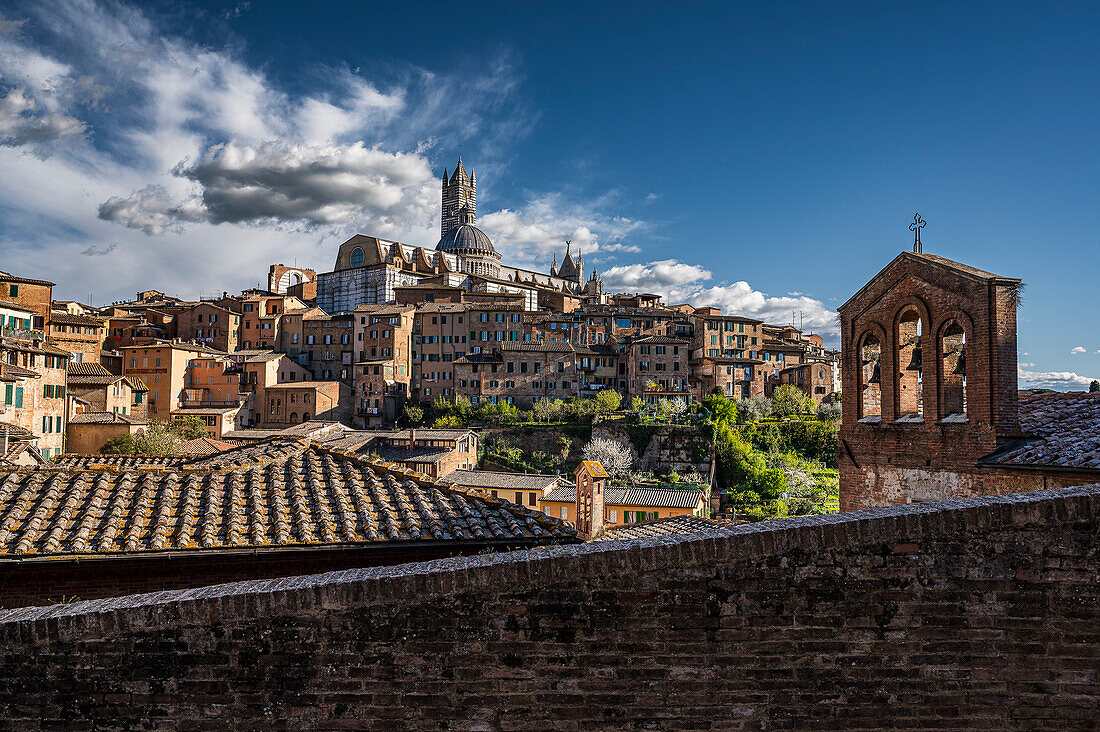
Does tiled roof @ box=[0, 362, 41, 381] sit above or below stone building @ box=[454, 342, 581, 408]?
below

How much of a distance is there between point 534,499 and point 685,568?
3945cm

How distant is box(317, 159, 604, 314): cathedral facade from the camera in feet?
330

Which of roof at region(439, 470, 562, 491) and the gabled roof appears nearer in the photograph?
the gabled roof

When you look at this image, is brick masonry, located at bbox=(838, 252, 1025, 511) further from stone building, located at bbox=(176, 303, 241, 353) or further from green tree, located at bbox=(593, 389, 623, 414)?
stone building, located at bbox=(176, 303, 241, 353)

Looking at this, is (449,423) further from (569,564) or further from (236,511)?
(569,564)

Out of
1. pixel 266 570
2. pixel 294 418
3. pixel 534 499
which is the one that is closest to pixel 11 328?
pixel 294 418

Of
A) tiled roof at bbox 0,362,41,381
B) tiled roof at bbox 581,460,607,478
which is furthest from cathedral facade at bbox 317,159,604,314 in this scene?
tiled roof at bbox 581,460,607,478

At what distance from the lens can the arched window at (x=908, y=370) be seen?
12312mm

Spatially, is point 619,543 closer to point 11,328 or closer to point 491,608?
point 491,608

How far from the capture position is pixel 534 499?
42.9 m

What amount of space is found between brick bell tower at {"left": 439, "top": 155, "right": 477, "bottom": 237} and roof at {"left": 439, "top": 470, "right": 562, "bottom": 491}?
328 ft

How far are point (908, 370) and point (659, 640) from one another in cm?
1013

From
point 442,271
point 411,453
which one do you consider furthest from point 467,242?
point 411,453

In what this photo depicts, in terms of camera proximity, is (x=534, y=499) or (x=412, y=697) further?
(x=534, y=499)
